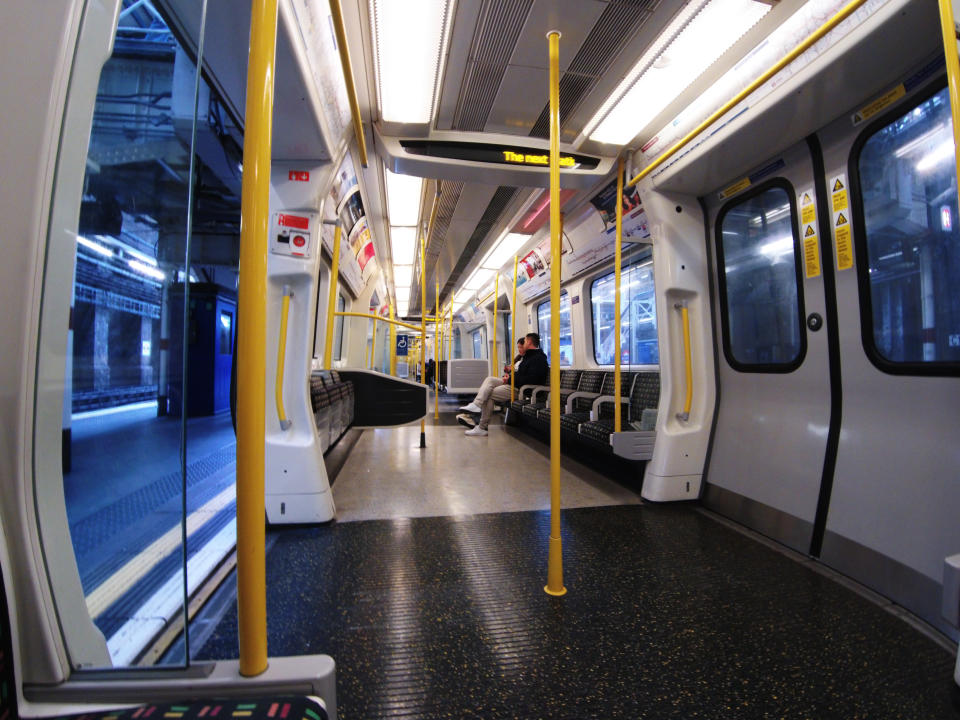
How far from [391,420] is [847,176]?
13.2ft

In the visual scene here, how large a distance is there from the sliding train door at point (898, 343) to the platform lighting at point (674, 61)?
2.69ft

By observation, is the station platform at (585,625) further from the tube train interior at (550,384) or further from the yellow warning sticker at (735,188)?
the yellow warning sticker at (735,188)

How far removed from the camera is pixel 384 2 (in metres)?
2.09

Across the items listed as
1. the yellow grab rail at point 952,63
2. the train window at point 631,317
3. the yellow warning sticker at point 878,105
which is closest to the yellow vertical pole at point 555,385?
the yellow grab rail at point 952,63

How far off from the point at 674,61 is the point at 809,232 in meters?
1.36

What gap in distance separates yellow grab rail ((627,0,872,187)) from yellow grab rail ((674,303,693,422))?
3.76 ft

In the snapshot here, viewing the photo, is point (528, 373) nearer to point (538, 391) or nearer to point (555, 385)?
point (538, 391)

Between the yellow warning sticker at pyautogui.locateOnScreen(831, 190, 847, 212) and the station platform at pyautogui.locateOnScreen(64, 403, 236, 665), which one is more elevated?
the yellow warning sticker at pyautogui.locateOnScreen(831, 190, 847, 212)

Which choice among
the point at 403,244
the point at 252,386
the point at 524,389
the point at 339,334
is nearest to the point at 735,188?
the point at 252,386

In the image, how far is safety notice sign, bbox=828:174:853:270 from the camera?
224 cm

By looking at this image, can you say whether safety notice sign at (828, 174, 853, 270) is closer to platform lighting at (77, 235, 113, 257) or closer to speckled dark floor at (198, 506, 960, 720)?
speckled dark floor at (198, 506, 960, 720)

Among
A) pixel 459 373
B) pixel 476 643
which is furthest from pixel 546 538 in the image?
pixel 459 373

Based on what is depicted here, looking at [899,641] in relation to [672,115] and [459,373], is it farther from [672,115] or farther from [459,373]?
[459,373]

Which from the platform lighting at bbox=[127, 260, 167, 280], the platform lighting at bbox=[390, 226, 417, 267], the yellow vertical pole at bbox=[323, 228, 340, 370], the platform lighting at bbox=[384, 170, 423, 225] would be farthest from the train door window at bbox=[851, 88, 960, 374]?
the platform lighting at bbox=[390, 226, 417, 267]
